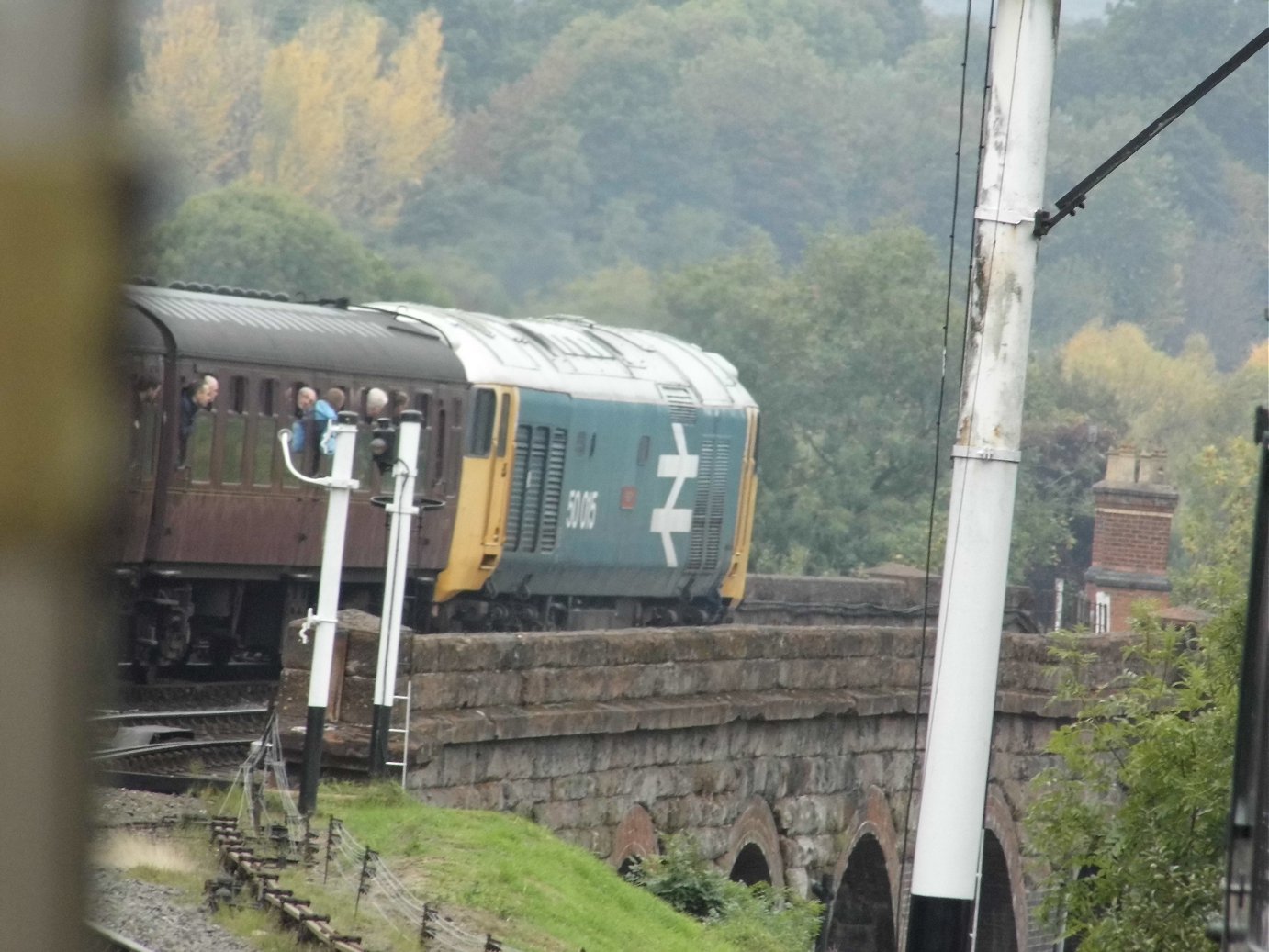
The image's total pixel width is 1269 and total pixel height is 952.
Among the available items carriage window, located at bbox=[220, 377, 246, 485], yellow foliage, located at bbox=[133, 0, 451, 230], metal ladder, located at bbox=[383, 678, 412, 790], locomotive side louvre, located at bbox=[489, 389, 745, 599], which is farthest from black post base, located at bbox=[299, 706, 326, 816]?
yellow foliage, located at bbox=[133, 0, 451, 230]

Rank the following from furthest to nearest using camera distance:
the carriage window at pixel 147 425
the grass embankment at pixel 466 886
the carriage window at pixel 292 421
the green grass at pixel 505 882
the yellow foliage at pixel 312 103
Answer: the yellow foliage at pixel 312 103 < the carriage window at pixel 292 421 < the carriage window at pixel 147 425 < the green grass at pixel 505 882 < the grass embankment at pixel 466 886

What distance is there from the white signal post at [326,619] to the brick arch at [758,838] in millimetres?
8059

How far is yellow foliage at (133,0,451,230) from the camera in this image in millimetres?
76438

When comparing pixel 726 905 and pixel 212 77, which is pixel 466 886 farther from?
pixel 212 77

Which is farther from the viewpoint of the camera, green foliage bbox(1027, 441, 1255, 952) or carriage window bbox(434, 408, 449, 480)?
carriage window bbox(434, 408, 449, 480)

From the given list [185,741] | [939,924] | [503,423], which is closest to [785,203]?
[503,423]

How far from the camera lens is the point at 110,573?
1.06 meters

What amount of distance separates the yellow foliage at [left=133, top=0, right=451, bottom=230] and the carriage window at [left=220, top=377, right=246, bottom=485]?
170ft

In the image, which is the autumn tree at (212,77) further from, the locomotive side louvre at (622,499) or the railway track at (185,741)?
the railway track at (185,741)

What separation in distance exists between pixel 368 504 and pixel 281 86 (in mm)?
65640

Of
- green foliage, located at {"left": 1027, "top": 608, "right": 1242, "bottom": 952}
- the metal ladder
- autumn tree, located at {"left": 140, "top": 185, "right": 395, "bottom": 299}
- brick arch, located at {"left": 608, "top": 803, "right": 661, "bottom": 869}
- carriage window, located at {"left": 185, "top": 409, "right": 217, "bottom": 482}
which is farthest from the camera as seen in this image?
autumn tree, located at {"left": 140, "top": 185, "right": 395, "bottom": 299}

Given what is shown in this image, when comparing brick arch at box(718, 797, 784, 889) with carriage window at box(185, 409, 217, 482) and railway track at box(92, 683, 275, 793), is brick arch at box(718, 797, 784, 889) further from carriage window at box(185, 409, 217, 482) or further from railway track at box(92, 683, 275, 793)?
carriage window at box(185, 409, 217, 482)

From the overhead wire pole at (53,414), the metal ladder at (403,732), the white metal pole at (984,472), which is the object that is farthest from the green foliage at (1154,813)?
the overhead wire pole at (53,414)

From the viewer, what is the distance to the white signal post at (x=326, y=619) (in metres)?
12.0
